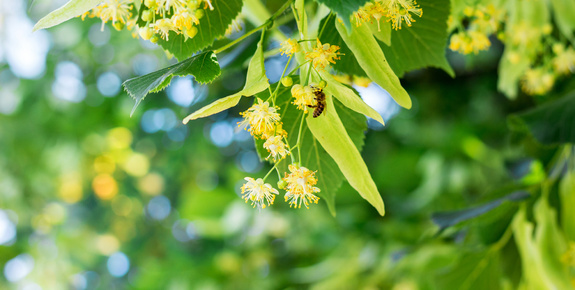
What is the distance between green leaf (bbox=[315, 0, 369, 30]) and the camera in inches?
15.3

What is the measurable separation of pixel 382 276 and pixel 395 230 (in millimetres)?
390

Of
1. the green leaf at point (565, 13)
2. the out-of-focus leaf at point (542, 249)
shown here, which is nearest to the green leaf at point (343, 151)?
the out-of-focus leaf at point (542, 249)

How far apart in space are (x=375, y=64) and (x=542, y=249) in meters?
0.63

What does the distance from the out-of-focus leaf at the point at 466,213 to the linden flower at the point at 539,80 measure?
0.36 meters

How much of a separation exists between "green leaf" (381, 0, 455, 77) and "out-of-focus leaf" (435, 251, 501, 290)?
17.9 inches

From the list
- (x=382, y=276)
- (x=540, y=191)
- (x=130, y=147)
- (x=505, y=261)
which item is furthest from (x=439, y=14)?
(x=130, y=147)

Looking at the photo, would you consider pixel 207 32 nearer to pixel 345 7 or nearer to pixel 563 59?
pixel 345 7

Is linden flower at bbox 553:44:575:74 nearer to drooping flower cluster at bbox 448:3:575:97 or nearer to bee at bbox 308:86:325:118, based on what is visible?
drooping flower cluster at bbox 448:3:575:97

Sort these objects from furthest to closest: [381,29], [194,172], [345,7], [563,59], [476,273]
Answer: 1. [194,172]
2. [563,59]
3. [476,273]
4. [381,29]
5. [345,7]

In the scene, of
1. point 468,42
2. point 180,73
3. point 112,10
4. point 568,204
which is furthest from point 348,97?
point 568,204

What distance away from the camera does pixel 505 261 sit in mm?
1014

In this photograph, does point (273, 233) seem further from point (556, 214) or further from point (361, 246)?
point (556, 214)

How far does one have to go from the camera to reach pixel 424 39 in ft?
2.29

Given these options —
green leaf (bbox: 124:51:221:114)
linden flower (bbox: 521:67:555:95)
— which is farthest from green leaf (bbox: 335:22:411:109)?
linden flower (bbox: 521:67:555:95)
